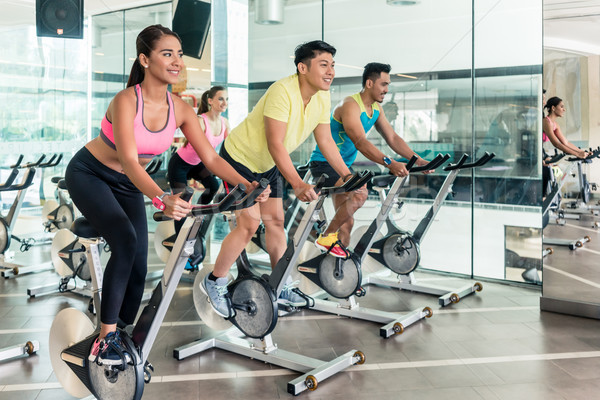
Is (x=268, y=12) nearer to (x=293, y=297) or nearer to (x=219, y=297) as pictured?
(x=293, y=297)

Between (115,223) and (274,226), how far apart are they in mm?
1125

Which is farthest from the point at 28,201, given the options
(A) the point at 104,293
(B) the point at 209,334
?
(A) the point at 104,293

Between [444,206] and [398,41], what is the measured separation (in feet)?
4.67

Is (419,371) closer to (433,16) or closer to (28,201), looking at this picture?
(433,16)

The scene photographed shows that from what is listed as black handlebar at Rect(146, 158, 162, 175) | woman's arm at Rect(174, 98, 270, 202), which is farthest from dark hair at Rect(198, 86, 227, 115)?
woman's arm at Rect(174, 98, 270, 202)

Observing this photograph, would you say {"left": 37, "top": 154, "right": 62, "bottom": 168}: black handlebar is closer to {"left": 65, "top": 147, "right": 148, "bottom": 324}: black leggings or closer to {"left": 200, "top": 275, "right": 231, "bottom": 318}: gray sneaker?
{"left": 200, "top": 275, "right": 231, "bottom": 318}: gray sneaker

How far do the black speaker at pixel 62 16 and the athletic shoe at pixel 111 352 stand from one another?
5.70 feet

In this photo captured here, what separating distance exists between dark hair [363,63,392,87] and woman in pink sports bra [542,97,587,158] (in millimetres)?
1165

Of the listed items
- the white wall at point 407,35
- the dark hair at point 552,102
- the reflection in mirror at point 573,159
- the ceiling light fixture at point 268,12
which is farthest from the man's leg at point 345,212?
the ceiling light fixture at point 268,12

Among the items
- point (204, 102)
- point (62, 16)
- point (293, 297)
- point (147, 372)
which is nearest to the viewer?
point (147, 372)

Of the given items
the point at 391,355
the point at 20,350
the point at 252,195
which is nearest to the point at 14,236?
the point at 20,350

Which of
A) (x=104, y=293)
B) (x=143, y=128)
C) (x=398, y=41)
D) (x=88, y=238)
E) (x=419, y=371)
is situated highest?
(x=398, y=41)

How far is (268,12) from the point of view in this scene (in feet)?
16.0

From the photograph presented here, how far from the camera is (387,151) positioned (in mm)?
4383
